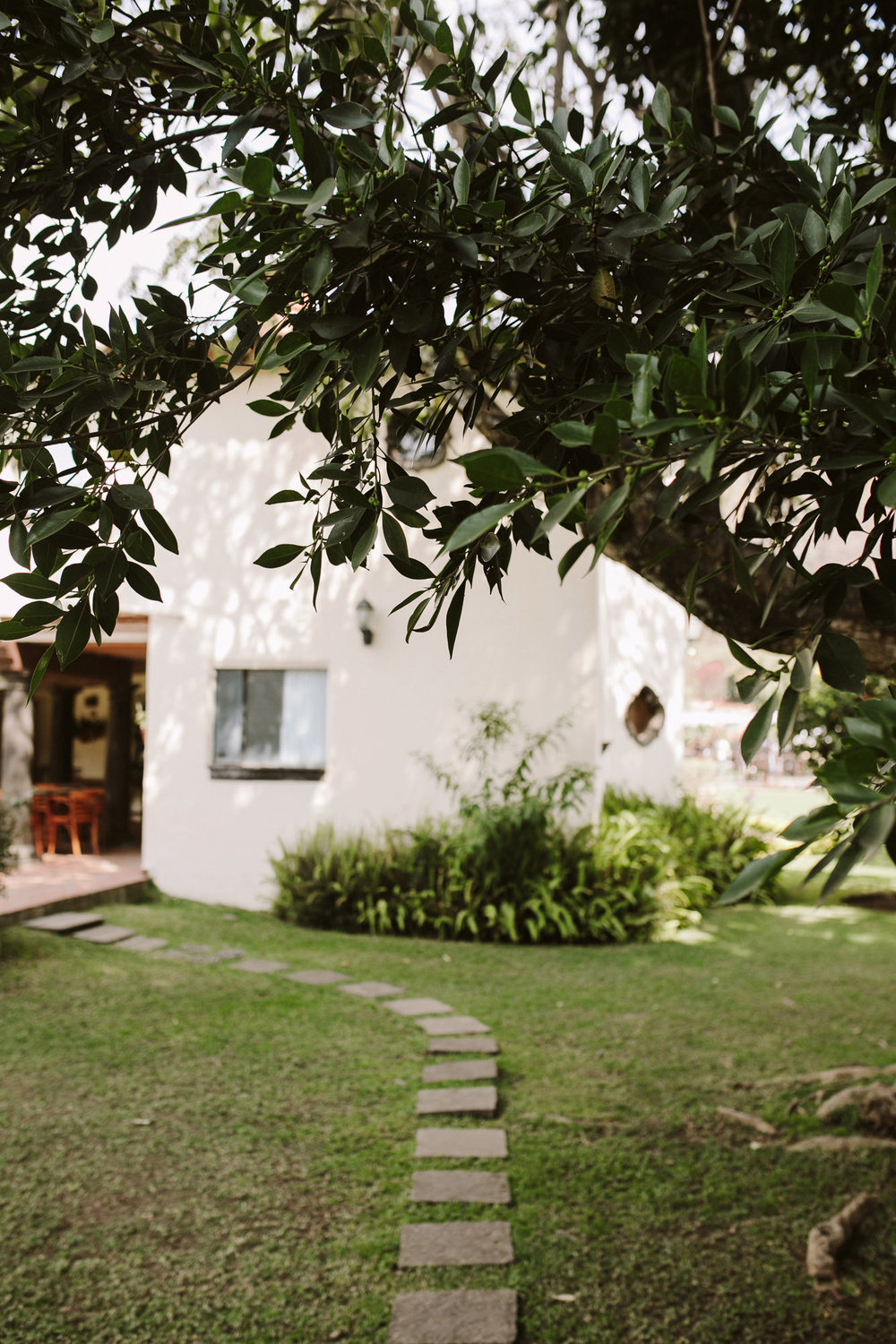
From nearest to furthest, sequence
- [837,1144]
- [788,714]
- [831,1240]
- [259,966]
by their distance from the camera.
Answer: [788,714] < [831,1240] < [837,1144] < [259,966]

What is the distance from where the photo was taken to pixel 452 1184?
11.9ft

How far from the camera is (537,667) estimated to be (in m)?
8.81

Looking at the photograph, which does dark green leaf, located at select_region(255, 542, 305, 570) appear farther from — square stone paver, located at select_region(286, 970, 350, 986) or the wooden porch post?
the wooden porch post

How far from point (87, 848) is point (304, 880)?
4.29 m

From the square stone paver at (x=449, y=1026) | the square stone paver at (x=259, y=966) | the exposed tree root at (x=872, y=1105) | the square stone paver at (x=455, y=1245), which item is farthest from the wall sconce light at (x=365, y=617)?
the square stone paver at (x=455, y=1245)

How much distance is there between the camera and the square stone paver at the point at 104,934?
24.5ft

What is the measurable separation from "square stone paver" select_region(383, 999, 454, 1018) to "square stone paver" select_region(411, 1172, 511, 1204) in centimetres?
217

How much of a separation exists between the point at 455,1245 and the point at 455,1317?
16.0 inches

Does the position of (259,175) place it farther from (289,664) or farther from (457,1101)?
(289,664)

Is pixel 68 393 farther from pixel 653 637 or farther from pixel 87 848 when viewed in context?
pixel 87 848

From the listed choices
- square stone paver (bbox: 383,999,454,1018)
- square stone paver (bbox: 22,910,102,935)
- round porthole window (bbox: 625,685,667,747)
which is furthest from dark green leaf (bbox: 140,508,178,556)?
round porthole window (bbox: 625,685,667,747)

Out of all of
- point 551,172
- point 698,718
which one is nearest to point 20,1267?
point 551,172

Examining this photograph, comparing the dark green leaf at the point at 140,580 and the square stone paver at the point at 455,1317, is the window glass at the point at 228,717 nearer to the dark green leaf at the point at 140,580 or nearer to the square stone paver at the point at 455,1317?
the square stone paver at the point at 455,1317

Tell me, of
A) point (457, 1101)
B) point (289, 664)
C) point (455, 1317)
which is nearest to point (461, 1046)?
point (457, 1101)
